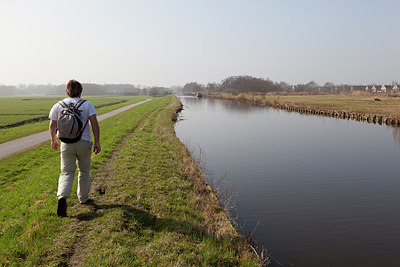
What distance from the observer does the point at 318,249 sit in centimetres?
544

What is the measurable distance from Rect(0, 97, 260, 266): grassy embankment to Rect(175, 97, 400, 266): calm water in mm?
1410

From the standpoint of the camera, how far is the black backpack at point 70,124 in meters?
4.55

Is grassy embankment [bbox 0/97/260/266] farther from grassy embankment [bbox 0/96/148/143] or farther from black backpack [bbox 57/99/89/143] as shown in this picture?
grassy embankment [bbox 0/96/148/143]

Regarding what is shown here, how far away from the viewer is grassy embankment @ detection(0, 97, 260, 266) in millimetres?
3867

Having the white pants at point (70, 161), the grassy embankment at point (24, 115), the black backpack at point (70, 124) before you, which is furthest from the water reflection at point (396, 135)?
the grassy embankment at point (24, 115)

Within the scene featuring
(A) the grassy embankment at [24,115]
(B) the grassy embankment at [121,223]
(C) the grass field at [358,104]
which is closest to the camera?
(B) the grassy embankment at [121,223]

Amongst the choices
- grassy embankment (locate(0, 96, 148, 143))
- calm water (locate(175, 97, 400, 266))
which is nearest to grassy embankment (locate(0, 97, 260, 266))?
calm water (locate(175, 97, 400, 266))

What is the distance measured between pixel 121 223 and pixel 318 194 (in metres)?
6.40

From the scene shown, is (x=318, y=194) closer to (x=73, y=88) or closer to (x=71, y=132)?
(x=71, y=132)

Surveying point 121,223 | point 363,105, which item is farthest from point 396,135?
point 363,105

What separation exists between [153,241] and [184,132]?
16.8 m

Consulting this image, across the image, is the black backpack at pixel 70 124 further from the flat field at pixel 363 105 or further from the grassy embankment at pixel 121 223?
the flat field at pixel 363 105

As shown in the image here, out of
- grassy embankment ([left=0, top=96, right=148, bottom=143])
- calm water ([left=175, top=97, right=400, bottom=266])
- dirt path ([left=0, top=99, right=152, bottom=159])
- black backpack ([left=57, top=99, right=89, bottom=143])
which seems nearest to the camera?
Result: black backpack ([left=57, top=99, right=89, bottom=143])

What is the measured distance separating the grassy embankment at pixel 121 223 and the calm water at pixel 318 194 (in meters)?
1.41
